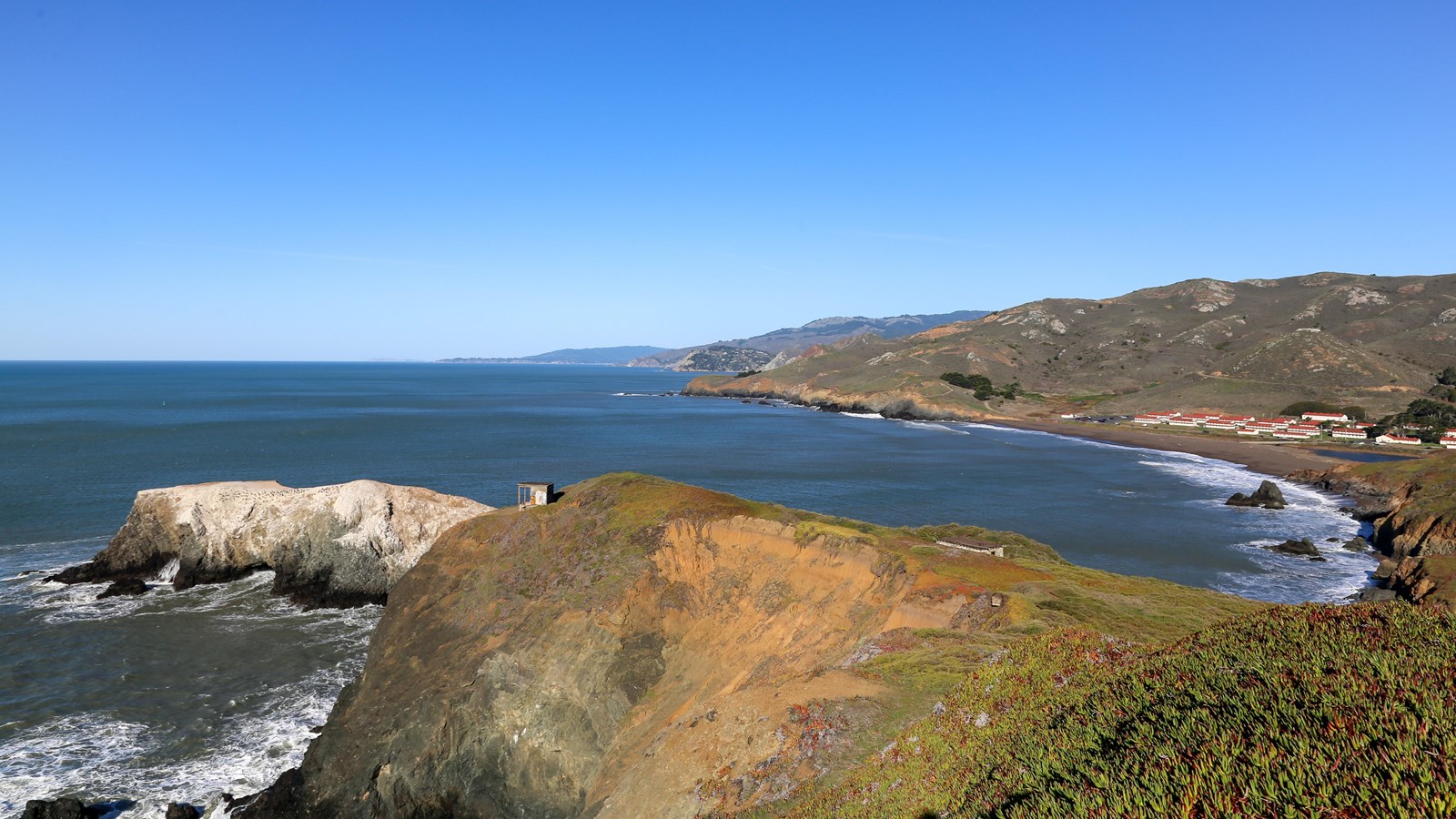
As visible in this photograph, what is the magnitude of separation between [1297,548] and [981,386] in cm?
12795

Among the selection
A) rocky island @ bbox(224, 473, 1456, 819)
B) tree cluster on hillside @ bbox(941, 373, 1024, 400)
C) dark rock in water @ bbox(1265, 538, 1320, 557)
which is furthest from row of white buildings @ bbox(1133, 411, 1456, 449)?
rocky island @ bbox(224, 473, 1456, 819)

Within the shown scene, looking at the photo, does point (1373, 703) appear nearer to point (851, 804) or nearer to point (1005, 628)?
point (851, 804)

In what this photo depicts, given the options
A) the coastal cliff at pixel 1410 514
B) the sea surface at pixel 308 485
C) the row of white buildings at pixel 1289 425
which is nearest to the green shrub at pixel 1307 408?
the row of white buildings at pixel 1289 425

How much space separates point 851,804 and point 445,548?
27379mm

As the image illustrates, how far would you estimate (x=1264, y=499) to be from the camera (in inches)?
2707

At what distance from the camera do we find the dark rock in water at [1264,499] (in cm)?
6806

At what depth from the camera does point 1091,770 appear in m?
10.2

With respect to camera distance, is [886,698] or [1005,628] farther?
[1005,628]

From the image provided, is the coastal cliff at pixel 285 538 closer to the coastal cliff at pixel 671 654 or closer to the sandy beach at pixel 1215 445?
the coastal cliff at pixel 671 654

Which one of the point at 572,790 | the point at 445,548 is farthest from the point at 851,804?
the point at 445,548

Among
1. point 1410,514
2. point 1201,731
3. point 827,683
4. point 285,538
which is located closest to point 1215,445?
point 1410,514

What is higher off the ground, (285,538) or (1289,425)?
(285,538)

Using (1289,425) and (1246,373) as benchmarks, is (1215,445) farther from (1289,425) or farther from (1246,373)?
(1246,373)

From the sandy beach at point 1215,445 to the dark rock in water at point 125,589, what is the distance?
107177mm
